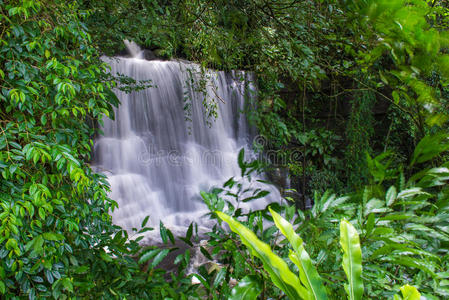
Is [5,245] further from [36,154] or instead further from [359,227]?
[359,227]

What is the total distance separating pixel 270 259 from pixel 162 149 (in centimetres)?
578

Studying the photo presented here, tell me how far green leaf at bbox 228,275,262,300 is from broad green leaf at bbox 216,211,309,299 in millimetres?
98

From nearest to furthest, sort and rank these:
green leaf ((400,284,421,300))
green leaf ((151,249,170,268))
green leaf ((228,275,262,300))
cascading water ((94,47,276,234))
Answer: green leaf ((400,284,421,300))
green leaf ((228,275,262,300))
green leaf ((151,249,170,268))
cascading water ((94,47,276,234))

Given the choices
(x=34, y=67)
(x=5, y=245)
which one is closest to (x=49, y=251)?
(x=5, y=245)

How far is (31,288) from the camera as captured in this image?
1.26 m

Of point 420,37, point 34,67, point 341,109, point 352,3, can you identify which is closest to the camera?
point 420,37

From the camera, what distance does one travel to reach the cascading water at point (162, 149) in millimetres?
5211

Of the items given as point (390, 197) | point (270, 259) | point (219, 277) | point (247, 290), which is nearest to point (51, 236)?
point (219, 277)

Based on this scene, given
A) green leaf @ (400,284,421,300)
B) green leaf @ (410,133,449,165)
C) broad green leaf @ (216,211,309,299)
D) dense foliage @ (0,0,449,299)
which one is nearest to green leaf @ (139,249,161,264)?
dense foliage @ (0,0,449,299)

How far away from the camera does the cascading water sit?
5211 mm

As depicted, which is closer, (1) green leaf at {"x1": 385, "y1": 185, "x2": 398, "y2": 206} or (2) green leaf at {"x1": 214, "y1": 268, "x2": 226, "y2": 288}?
(2) green leaf at {"x1": 214, "y1": 268, "x2": 226, "y2": 288}

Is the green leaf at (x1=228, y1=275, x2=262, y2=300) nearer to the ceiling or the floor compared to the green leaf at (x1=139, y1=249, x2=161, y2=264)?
nearer to the ceiling

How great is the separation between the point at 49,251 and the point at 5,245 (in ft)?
0.53

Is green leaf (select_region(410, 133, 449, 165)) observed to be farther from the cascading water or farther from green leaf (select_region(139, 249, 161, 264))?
the cascading water
